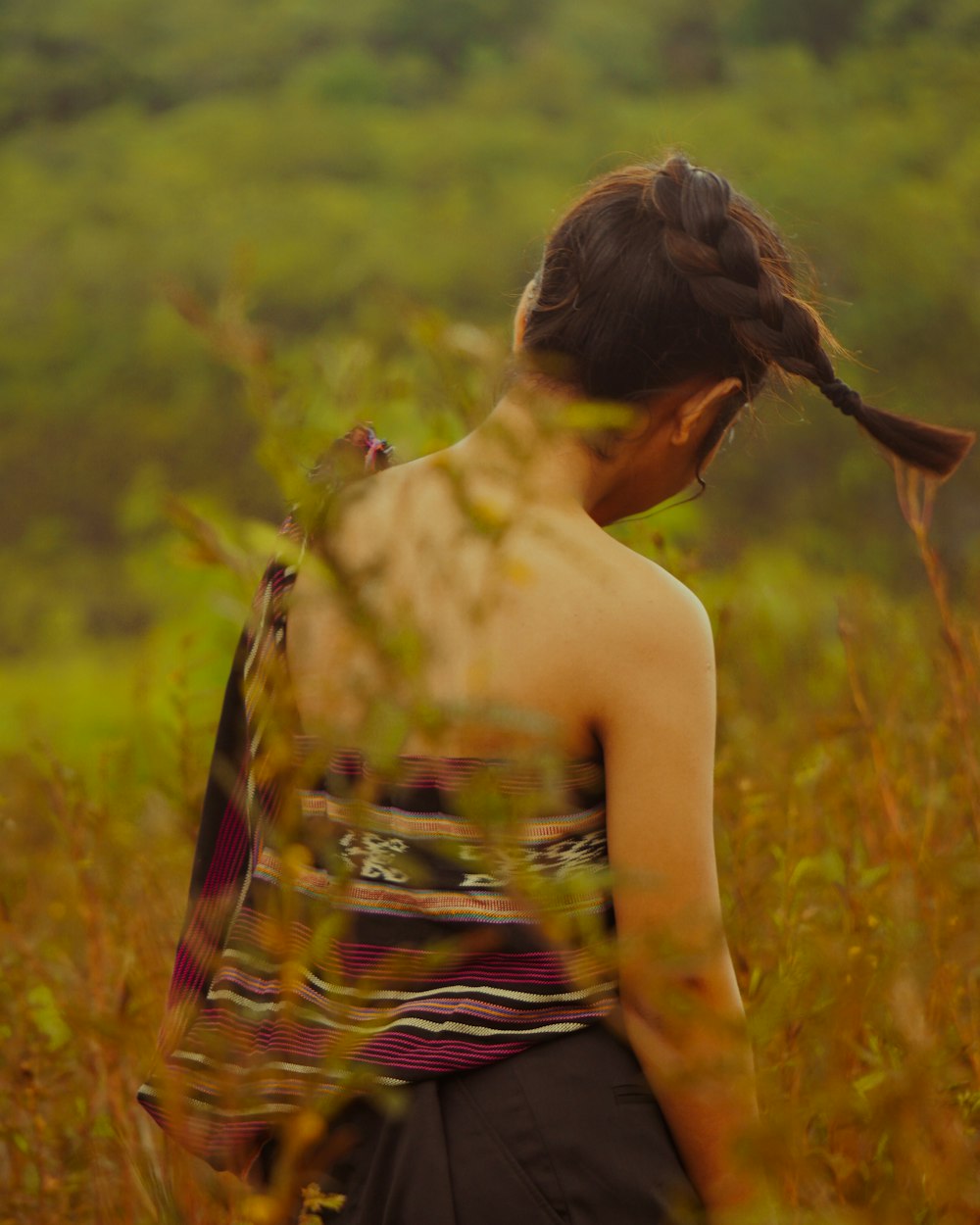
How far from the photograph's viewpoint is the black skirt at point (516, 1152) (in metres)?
1.13

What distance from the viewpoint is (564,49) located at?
13.6m

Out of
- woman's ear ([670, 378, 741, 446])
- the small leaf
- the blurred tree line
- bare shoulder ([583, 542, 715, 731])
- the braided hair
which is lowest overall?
the blurred tree line

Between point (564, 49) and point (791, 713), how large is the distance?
1208 centimetres

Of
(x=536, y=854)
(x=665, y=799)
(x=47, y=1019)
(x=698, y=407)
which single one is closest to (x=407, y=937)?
(x=536, y=854)

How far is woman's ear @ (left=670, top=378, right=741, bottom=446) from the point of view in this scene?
1278 mm

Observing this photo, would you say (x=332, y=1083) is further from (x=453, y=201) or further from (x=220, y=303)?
(x=453, y=201)

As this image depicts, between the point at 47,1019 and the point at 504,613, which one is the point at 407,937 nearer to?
the point at 504,613

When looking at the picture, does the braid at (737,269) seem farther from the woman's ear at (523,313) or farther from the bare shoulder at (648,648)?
the bare shoulder at (648,648)

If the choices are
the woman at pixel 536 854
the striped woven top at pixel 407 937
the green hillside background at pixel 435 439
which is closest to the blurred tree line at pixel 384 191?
the green hillside background at pixel 435 439

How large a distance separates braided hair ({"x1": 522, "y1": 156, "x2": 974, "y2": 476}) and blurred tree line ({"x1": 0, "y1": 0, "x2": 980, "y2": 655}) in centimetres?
752

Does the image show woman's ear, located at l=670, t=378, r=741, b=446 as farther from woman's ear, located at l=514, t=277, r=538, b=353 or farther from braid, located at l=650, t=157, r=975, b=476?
woman's ear, located at l=514, t=277, r=538, b=353

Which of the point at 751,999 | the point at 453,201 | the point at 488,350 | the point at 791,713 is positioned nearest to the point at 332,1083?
the point at 751,999

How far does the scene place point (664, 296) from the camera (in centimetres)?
125

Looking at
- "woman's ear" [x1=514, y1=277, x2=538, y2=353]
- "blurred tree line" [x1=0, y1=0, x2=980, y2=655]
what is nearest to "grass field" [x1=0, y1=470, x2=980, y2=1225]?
"woman's ear" [x1=514, y1=277, x2=538, y2=353]
